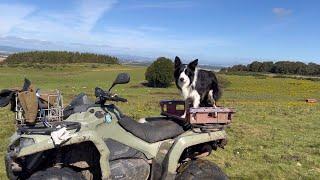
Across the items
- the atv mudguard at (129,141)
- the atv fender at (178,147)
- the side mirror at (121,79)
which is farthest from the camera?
the atv fender at (178,147)

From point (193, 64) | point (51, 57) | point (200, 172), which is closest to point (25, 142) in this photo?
point (200, 172)

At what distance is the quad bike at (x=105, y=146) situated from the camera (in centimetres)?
496

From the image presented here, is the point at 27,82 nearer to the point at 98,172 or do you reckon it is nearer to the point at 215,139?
the point at 98,172

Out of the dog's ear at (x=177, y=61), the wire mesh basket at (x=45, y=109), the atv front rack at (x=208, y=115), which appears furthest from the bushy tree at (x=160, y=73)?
the wire mesh basket at (x=45, y=109)

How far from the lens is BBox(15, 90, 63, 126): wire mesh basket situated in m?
5.01

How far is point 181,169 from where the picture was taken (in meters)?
5.83

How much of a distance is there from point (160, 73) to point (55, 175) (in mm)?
44547

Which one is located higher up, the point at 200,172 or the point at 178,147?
the point at 178,147

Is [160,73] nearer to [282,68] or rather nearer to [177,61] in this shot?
[282,68]

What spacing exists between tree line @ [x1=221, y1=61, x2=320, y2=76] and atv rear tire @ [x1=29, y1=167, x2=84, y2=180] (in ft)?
244

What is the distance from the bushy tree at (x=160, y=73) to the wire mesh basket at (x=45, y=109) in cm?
4333

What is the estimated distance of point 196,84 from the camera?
820 centimetres

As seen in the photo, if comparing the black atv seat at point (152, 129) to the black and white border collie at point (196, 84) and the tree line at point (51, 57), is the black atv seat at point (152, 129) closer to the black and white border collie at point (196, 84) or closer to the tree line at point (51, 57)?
the black and white border collie at point (196, 84)

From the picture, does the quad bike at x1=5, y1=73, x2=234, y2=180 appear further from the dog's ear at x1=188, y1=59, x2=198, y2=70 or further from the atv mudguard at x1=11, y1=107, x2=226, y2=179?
the dog's ear at x1=188, y1=59, x2=198, y2=70
